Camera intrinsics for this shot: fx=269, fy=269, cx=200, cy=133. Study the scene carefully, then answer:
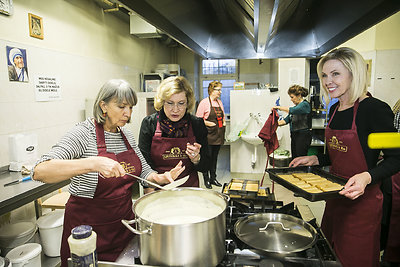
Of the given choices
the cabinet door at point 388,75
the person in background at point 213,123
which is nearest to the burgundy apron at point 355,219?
the person in background at point 213,123

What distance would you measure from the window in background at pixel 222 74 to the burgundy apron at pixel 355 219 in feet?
19.5

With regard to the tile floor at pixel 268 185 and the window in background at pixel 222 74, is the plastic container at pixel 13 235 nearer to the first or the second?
the tile floor at pixel 268 185

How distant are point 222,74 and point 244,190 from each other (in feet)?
19.4

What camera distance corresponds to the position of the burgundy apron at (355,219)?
144 cm

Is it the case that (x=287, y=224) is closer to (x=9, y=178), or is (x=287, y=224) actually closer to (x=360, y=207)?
(x=360, y=207)

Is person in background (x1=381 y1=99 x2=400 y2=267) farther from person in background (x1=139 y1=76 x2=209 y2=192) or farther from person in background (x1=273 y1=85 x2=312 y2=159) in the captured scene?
person in background (x1=273 y1=85 x2=312 y2=159)

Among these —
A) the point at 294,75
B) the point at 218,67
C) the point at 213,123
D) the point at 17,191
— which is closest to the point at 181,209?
the point at 17,191

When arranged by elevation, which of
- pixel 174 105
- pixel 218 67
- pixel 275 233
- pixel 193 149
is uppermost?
pixel 218 67

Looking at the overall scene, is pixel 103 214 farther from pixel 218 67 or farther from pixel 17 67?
pixel 218 67

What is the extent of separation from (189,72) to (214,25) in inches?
220

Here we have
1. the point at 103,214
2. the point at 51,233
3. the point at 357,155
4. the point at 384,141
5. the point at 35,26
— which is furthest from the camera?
the point at 35,26

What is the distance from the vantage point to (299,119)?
4172 mm

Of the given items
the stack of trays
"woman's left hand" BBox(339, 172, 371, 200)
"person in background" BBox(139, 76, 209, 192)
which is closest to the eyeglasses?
"person in background" BBox(139, 76, 209, 192)

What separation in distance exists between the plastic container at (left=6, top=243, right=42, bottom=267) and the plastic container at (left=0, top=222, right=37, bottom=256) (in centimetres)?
17
